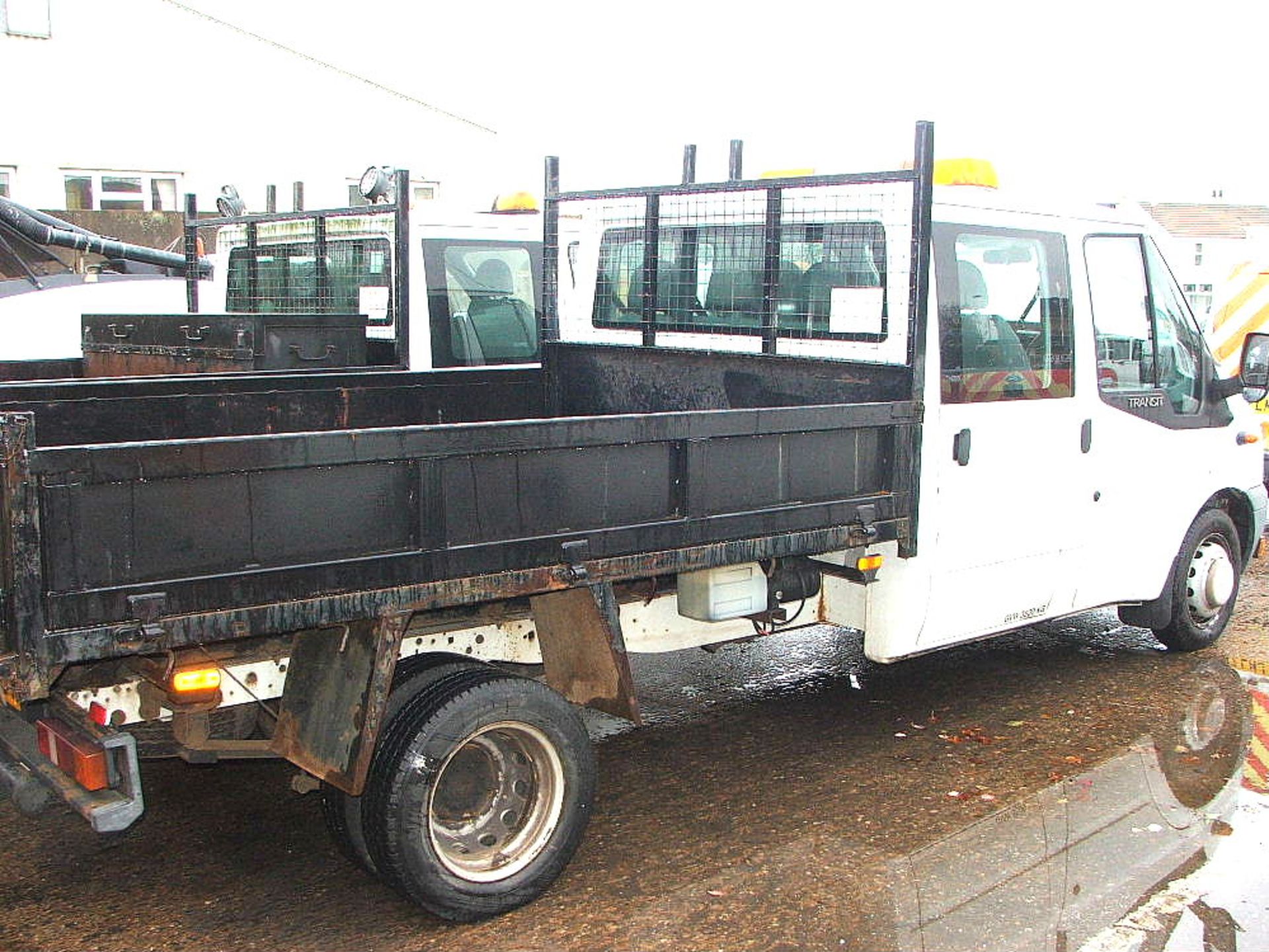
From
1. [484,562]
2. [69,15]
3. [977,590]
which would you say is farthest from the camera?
[69,15]

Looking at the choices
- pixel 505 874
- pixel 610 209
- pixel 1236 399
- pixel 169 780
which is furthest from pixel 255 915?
pixel 1236 399

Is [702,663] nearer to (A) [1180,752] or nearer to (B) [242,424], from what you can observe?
(A) [1180,752]

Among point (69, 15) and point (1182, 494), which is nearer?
point (1182, 494)

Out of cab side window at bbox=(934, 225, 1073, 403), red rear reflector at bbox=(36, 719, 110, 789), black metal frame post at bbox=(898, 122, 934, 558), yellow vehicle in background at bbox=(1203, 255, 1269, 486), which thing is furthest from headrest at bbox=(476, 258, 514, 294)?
yellow vehicle in background at bbox=(1203, 255, 1269, 486)

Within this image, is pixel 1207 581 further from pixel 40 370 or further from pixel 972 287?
pixel 40 370

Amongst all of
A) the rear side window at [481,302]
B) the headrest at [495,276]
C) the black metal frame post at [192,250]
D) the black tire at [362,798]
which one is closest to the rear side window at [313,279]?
the black metal frame post at [192,250]

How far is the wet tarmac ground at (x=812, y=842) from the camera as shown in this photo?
3846 mm

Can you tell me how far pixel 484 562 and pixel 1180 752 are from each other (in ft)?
11.0

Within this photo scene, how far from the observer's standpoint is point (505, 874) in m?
3.90

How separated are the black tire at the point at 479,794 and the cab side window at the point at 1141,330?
316 cm

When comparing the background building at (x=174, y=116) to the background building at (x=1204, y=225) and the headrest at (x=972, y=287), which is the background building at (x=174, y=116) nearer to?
the background building at (x=1204, y=225)

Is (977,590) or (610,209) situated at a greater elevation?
(610,209)

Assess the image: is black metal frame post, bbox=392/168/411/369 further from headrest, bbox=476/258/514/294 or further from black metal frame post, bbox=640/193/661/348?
black metal frame post, bbox=640/193/661/348

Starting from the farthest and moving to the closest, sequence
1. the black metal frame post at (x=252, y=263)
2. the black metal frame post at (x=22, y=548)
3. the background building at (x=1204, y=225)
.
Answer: the background building at (x=1204, y=225)
the black metal frame post at (x=252, y=263)
the black metal frame post at (x=22, y=548)
